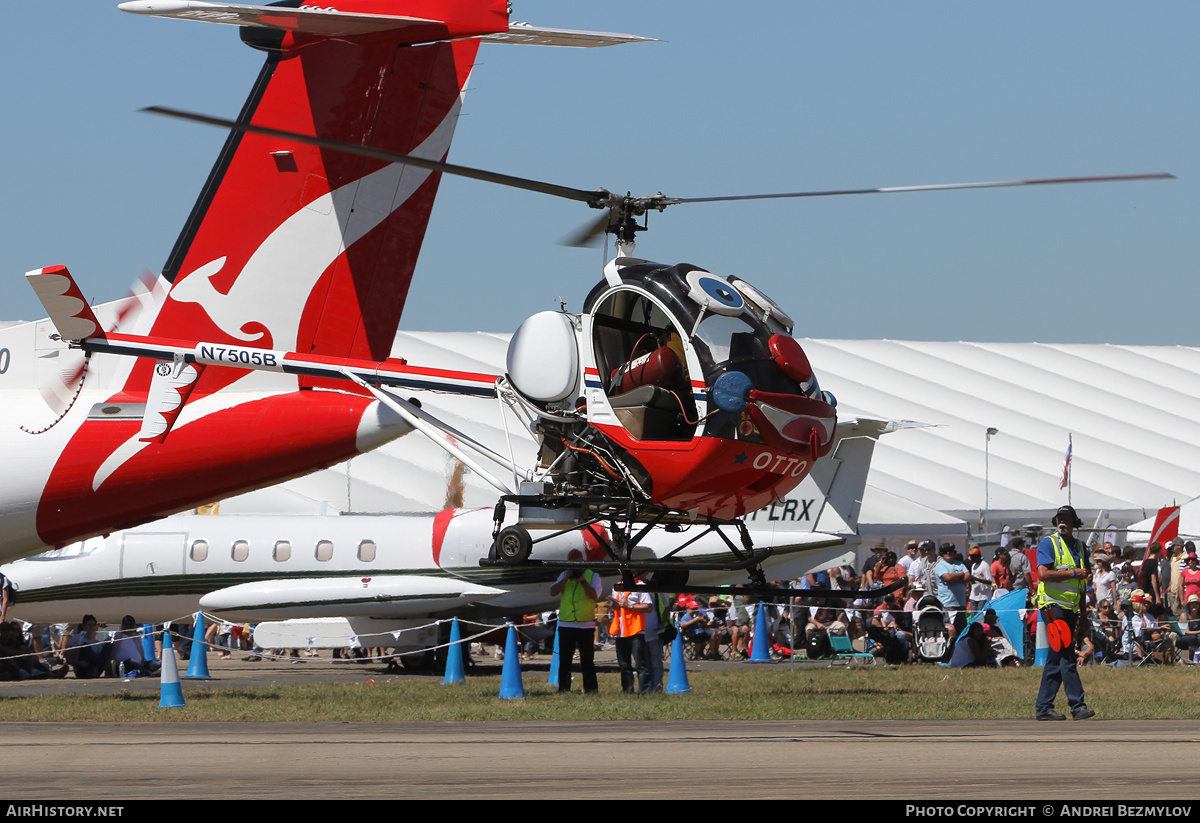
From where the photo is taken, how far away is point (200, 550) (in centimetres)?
2512

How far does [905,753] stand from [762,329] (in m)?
4.21

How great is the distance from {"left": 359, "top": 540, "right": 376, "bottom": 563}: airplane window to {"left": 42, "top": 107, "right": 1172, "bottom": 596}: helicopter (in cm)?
1089

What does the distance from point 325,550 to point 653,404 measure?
13.1 metres

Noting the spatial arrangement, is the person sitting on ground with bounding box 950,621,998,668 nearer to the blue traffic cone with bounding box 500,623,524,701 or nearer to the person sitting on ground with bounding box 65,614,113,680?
the blue traffic cone with bounding box 500,623,524,701

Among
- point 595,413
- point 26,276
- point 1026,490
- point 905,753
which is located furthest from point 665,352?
point 1026,490

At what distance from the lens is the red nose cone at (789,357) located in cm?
1273

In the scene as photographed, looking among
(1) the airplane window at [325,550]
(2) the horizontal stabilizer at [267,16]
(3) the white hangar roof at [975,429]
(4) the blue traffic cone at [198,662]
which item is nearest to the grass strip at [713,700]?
(4) the blue traffic cone at [198,662]

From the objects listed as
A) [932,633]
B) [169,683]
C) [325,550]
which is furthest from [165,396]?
[932,633]

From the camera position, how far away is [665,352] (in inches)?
513

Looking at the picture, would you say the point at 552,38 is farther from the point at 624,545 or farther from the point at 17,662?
the point at 17,662

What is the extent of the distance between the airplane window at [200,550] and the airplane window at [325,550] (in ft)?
6.70

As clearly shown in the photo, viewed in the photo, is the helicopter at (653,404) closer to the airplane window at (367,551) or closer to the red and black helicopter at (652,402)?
the red and black helicopter at (652,402)

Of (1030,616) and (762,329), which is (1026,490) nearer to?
(1030,616)

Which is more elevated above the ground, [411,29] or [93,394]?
[411,29]
